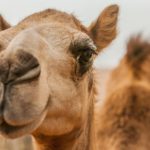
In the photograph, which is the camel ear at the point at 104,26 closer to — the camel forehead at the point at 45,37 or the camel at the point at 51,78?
the camel at the point at 51,78

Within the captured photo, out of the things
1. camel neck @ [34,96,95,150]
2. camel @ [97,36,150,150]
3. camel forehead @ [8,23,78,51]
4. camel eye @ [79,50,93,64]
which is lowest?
camel @ [97,36,150,150]

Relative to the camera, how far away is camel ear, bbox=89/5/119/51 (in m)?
4.71

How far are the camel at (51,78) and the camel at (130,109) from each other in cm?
173

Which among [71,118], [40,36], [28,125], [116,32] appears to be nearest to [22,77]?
[28,125]

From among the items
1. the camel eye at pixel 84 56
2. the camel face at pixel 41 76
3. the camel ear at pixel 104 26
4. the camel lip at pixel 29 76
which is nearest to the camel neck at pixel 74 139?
the camel face at pixel 41 76

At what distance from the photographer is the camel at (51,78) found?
3.20 m

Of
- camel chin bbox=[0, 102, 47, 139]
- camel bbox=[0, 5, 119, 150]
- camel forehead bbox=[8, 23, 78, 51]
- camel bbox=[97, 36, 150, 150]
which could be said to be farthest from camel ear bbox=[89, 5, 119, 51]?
camel bbox=[97, 36, 150, 150]

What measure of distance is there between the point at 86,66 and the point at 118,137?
7.81 ft

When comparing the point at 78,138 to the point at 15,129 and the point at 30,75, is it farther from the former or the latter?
the point at 30,75

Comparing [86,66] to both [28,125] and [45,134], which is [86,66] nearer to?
[45,134]

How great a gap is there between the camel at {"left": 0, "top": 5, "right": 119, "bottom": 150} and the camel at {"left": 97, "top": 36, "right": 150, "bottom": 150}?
173 cm

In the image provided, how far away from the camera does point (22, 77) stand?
3.17 m

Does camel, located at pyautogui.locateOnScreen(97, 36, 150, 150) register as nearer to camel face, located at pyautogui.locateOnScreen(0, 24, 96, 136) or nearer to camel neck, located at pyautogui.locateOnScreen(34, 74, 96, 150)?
camel neck, located at pyautogui.locateOnScreen(34, 74, 96, 150)

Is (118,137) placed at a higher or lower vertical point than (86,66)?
lower
